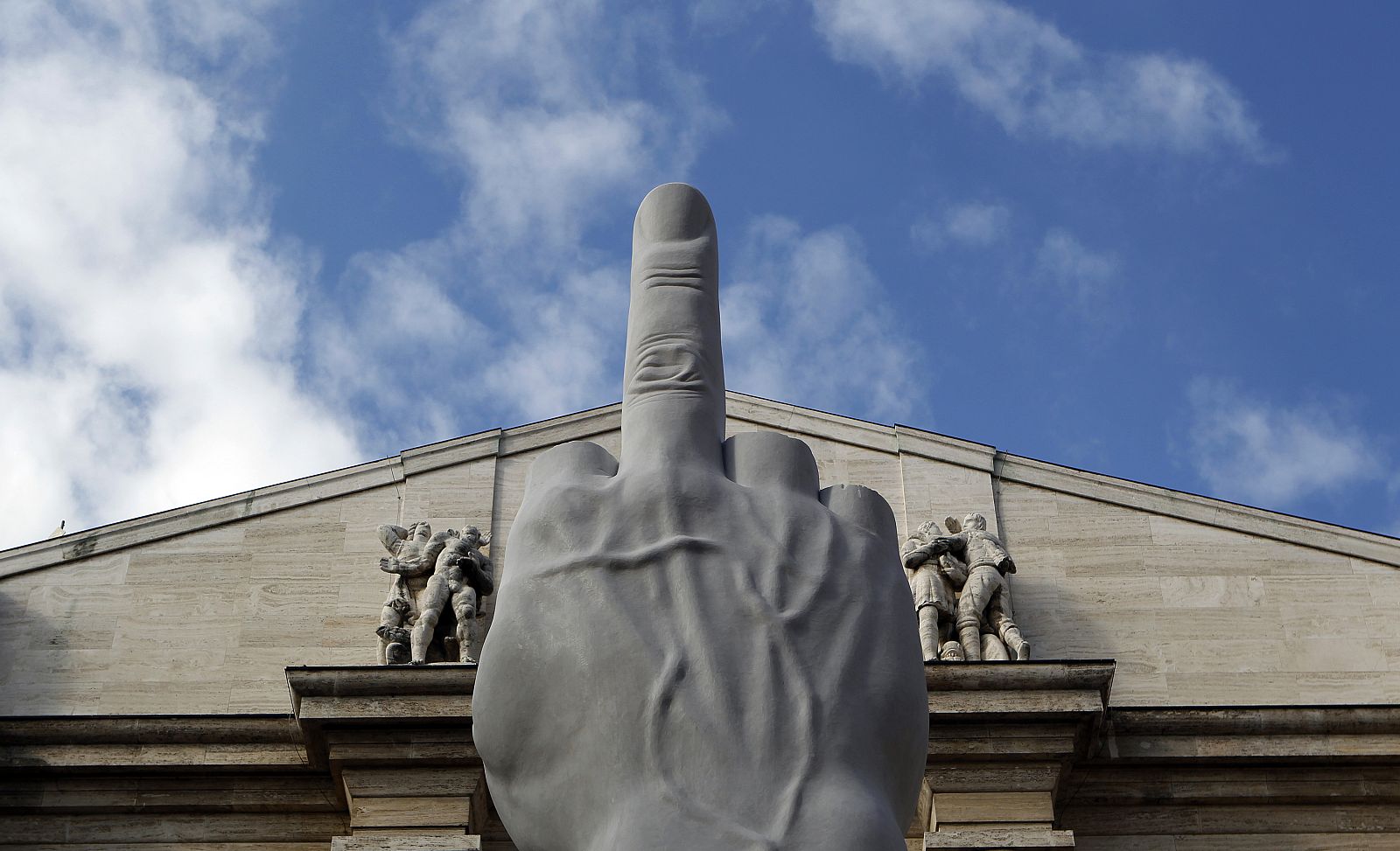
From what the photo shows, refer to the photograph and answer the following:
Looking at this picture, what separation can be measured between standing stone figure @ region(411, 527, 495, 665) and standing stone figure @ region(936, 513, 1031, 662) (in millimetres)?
3276

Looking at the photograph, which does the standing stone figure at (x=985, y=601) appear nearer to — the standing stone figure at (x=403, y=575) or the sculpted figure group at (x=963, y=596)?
the sculpted figure group at (x=963, y=596)

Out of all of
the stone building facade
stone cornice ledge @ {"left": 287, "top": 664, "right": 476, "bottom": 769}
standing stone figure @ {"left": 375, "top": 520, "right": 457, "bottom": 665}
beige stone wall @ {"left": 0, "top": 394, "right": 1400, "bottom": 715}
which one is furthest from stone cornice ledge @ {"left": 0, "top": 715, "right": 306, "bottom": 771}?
standing stone figure @ {"left": 375, "top": 520, "right": 457, "bottom": 665}

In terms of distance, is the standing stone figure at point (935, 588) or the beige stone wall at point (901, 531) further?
the beige stone wall at point (901, 531)

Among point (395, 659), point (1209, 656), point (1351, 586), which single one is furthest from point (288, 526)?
point (1351, 586)

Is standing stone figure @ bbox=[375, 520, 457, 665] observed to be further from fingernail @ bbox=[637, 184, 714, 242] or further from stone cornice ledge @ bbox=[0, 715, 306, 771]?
fingernail @ bbox=[637, 184, 714, 242]

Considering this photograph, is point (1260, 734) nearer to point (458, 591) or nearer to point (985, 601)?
point (985, 601)

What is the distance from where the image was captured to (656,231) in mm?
4809

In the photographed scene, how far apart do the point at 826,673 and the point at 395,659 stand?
411 inches

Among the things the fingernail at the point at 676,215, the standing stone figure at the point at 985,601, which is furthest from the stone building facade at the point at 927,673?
the fingernail at the point at 676,215

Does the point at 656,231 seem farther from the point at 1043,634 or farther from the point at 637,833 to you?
the point at 1043,634

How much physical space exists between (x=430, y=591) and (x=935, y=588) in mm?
3541

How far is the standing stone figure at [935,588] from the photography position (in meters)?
14.2

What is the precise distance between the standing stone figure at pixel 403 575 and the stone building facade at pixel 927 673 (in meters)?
0.36

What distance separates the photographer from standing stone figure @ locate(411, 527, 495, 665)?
14.2 metres
